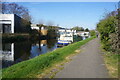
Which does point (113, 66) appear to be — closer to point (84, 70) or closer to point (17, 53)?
point (84, 70)

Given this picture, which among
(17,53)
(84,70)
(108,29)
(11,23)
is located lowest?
(17,53)

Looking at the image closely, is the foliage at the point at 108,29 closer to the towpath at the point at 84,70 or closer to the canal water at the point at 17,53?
the towpath at the point at 84,70

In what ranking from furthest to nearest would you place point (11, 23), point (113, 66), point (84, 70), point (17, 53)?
point (11, 23) → point (17, 53) → point (113, 66) → point (84, 70)

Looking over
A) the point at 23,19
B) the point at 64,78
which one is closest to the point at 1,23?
the point at 23,19

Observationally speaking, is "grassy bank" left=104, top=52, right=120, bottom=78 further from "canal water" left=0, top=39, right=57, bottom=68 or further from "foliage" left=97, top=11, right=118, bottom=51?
"canal water" left=0, top=39, right=57, bottom=68

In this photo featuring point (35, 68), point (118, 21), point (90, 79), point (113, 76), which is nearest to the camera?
point (90, 79)

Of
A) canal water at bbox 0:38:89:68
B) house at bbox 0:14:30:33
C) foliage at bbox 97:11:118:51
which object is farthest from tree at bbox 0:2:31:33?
foliage at bbox 97:11:118:51

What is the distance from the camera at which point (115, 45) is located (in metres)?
10.8

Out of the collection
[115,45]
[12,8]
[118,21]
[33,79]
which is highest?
[12,8]

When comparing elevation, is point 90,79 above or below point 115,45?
below

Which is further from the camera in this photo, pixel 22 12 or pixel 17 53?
pixel 22 12

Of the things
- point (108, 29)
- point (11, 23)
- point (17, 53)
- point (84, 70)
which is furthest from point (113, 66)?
point (11, 23)

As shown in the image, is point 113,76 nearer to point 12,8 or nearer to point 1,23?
point 1,23

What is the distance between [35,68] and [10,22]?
3972 cm
